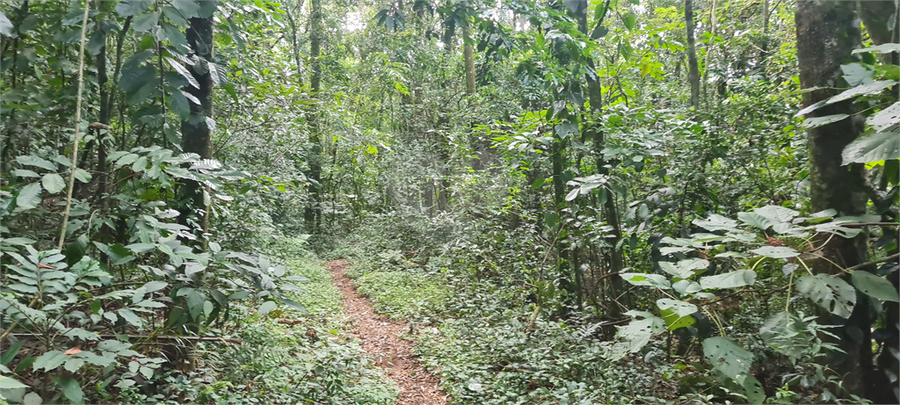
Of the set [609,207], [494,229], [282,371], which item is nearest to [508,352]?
[609,207]

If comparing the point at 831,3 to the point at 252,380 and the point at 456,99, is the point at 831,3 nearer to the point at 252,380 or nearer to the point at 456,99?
the point at 252,380

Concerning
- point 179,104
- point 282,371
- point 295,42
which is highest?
point 295,42

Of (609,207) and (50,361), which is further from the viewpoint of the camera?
(609,207)

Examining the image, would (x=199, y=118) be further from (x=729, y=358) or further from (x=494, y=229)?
(x=494, y=229)

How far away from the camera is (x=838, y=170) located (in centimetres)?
246

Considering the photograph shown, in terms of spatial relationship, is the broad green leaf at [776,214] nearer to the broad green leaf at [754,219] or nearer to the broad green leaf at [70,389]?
the broad green leaf at [754,219]

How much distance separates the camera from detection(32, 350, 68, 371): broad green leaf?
5.15 feet

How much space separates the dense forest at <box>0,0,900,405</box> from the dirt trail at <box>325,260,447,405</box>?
0.05 metres

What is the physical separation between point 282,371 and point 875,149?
414cm

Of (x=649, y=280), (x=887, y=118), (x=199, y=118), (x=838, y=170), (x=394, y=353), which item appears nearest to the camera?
(x=887, y=118)

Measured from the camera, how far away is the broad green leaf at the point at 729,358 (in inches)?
59.0

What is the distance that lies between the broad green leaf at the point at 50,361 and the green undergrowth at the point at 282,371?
1168 millimetres

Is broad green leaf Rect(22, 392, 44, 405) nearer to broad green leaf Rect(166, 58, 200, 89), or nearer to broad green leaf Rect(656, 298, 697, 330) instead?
broad green leaf Rect(166, 58, 200, 89)

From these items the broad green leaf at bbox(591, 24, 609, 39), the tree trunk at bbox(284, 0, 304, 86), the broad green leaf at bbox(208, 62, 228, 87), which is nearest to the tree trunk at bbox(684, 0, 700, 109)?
the broad green leaf at bbox(591, 24, 609, 39)
